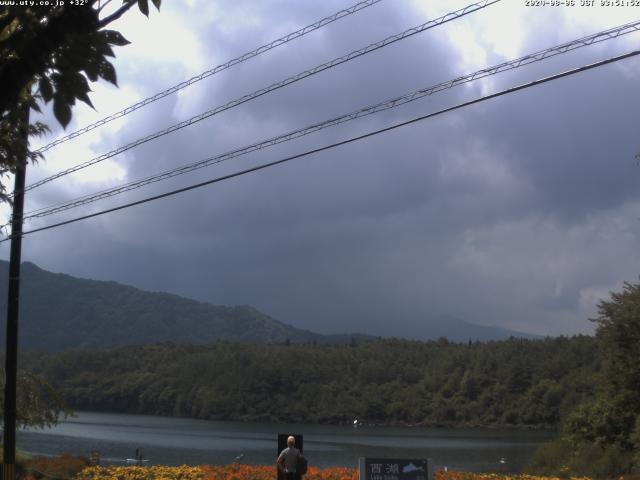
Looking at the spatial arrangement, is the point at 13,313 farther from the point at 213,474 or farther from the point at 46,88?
the point at 46,88

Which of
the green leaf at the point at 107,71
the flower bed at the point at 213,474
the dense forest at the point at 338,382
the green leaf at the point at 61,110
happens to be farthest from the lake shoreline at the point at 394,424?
the green leaf at the point at 61,110

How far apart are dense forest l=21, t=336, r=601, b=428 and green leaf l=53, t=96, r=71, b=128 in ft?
336

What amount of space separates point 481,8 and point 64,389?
11353 cm

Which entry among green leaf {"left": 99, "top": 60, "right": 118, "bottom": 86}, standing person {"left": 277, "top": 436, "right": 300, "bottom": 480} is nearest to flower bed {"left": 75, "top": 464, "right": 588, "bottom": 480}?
standing person {"left": 277, "top": 436, "right": 300, "bottom": 480}

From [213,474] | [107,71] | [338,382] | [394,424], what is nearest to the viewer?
[107,71]

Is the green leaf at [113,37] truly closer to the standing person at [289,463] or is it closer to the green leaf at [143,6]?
the green leaf at [143,6]

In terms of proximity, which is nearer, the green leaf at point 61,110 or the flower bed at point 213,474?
the green leaf at point 61,110

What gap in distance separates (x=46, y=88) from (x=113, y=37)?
18.2 inches

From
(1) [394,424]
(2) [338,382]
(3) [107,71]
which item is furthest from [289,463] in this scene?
(2) [338,382]

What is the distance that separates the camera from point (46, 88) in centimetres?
484

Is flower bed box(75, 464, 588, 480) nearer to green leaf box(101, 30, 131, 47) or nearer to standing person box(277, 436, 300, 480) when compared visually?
standing person box(277, 436, 300, 480)

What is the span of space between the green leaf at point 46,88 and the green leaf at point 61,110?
0.05m

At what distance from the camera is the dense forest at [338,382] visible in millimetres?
112000

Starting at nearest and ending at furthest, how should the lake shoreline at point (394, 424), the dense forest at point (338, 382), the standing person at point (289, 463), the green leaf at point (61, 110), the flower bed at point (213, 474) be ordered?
1. the green leaf at point (61, 110)
2. the standing person at point (289, 463)
3. the flower bed at point (213, 474)
4. the lake shoreline at point (394, 424)
5. the dense forest at point (338, 382)
